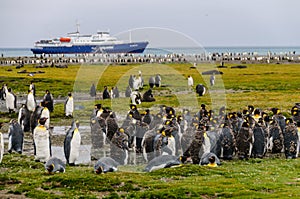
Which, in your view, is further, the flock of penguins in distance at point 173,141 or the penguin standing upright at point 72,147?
the penguin standing upright at point 72,147

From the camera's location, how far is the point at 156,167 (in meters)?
12.2

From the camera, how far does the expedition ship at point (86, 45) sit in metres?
122

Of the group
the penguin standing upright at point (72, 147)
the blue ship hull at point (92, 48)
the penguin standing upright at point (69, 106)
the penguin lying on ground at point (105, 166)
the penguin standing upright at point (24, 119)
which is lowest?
the penguin lying on ground at point (105, 166)

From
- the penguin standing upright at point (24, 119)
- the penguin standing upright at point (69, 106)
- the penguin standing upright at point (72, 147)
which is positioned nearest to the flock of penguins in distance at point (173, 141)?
the penguin standing upright at point (72, 147)

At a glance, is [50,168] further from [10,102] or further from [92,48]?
[92,48]

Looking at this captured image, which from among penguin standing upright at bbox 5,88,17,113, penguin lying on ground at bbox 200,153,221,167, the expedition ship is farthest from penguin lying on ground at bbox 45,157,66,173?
the expedition ship

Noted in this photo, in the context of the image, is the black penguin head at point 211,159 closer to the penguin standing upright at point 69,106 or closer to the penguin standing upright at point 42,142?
the penguin standing upright at point 42,142

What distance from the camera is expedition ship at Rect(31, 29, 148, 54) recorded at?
121625 mm

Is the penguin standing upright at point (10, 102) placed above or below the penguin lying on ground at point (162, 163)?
above

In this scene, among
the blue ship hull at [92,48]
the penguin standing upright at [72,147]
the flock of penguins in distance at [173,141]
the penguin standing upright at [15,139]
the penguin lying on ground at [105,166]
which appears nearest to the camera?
the penguin lying on ground at [105,166]

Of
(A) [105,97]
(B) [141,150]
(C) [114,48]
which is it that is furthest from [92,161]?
(C) [114,48]

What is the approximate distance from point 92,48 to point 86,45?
1.77 m

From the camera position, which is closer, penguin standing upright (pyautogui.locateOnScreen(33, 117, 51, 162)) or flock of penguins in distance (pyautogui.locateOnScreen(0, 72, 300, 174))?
flock of penguins in distance (pyautogui.locateOnScreen(0, 72, 300, 174))

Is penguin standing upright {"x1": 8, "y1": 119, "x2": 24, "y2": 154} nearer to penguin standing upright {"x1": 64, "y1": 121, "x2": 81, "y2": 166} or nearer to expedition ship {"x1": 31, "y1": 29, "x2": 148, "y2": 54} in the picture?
penguin standing upright {"x1": 64, "y1": 121, "x2": 81, "y2": 166}
